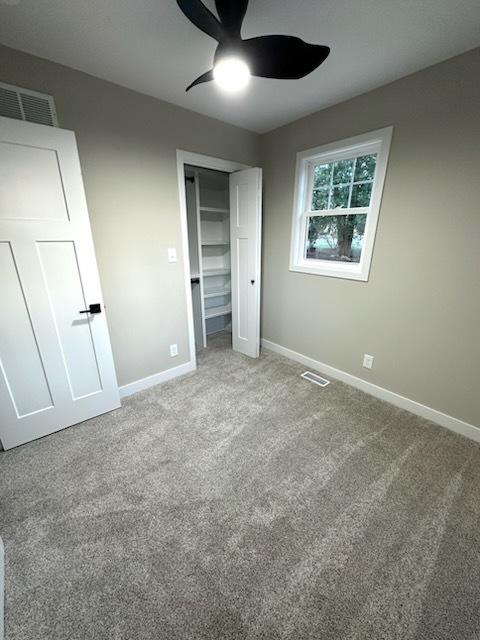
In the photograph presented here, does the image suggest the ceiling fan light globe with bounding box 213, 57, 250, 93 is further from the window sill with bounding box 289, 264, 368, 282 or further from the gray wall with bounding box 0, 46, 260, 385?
the window sill with bounding box 289, 264, 368, 282

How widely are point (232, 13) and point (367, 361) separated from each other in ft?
8.05

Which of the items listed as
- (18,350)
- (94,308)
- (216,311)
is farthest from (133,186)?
(216,311)

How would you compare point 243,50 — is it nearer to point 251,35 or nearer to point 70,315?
point 251,35

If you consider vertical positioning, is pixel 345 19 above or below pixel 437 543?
above

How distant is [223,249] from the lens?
3779mm

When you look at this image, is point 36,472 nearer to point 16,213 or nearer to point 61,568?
point 61,568

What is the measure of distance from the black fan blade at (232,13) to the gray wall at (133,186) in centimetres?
125

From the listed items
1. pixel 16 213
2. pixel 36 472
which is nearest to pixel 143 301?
pixel 16 213

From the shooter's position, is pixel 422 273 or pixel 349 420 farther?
pixel 349 420

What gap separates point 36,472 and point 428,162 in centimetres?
335

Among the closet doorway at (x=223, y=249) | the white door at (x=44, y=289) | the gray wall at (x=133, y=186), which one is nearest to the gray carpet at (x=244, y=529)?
the white door at (x=44, y=289)

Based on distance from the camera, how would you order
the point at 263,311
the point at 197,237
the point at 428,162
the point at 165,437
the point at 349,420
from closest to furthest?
the point at 428,162 < the point at 165,437 < the point at 349,420 < the point at 197,237 < the point at 263,311

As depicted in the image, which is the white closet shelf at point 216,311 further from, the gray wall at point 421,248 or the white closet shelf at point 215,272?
the gray wall at point 421,248

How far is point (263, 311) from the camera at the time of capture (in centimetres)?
335
